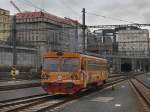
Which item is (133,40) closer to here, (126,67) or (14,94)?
(126,67)

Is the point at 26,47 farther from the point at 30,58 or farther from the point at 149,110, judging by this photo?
the point at 149,110

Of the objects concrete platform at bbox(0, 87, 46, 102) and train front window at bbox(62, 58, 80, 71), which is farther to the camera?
train front window at bbox(62, 58, 80, 71)

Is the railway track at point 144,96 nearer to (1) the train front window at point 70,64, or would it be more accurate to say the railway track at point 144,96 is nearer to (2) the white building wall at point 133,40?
(1) the train front window at point 70,64

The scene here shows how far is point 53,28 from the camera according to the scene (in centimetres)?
7038

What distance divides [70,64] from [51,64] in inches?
48.2

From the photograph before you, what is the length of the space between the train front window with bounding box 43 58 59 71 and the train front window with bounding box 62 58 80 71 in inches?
17.8

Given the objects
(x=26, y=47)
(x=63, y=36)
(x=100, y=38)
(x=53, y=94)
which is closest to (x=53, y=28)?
(x=63, y=36)

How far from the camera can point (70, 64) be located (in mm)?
26031

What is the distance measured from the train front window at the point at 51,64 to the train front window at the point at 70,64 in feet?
1.48

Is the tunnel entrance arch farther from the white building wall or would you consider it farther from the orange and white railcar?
the orange and white railcar

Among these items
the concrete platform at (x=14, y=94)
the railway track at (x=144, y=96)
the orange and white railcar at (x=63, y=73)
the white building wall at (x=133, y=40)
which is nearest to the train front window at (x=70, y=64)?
the orange and white railcar at (x=63, y=73)

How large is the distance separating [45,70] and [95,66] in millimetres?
6854

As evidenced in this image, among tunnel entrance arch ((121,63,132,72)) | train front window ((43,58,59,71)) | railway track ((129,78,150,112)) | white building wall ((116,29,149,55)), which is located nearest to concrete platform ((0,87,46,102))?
train front window ((43,58,59,71))

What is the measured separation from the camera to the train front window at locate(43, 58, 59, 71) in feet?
85.8
